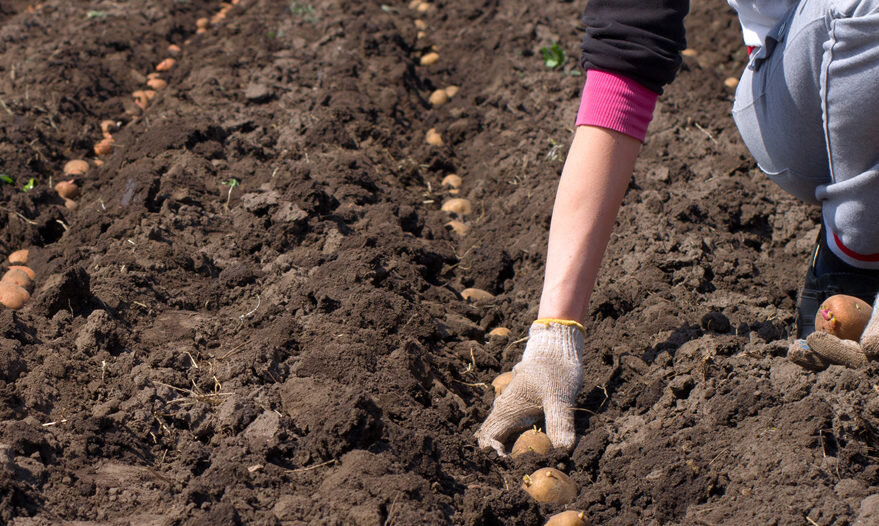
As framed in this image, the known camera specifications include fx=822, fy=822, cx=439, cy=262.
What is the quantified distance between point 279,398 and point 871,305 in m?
1.78

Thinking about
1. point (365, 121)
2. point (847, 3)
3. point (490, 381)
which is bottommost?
point (490, 381)

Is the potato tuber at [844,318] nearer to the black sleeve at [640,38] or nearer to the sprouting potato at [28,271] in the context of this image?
the black sleeve at [640,38]

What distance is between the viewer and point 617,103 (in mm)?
2197

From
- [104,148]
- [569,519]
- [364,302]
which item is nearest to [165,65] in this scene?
[104,148]

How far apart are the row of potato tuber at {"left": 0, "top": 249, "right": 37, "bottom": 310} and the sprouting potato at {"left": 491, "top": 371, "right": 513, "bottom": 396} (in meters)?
1.58

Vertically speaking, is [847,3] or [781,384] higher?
[847,3]

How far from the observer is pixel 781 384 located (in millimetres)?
2152

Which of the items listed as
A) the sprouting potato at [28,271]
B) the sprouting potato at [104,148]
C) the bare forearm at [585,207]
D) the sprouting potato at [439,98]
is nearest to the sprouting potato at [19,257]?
the sprouting potato at [28,271]

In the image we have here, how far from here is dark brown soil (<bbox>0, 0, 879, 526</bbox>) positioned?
6.40 ft

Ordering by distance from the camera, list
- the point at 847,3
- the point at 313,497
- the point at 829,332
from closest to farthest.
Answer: the point at 313,497 < the point at 847,3 < the point at 829,332

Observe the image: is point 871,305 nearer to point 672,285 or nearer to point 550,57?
point 672,285

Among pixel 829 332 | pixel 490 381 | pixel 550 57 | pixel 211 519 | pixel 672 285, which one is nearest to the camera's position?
pixel 211 519

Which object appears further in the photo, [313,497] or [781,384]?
[781,384]

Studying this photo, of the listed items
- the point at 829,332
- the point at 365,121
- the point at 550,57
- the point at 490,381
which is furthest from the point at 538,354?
the point at 550,57
